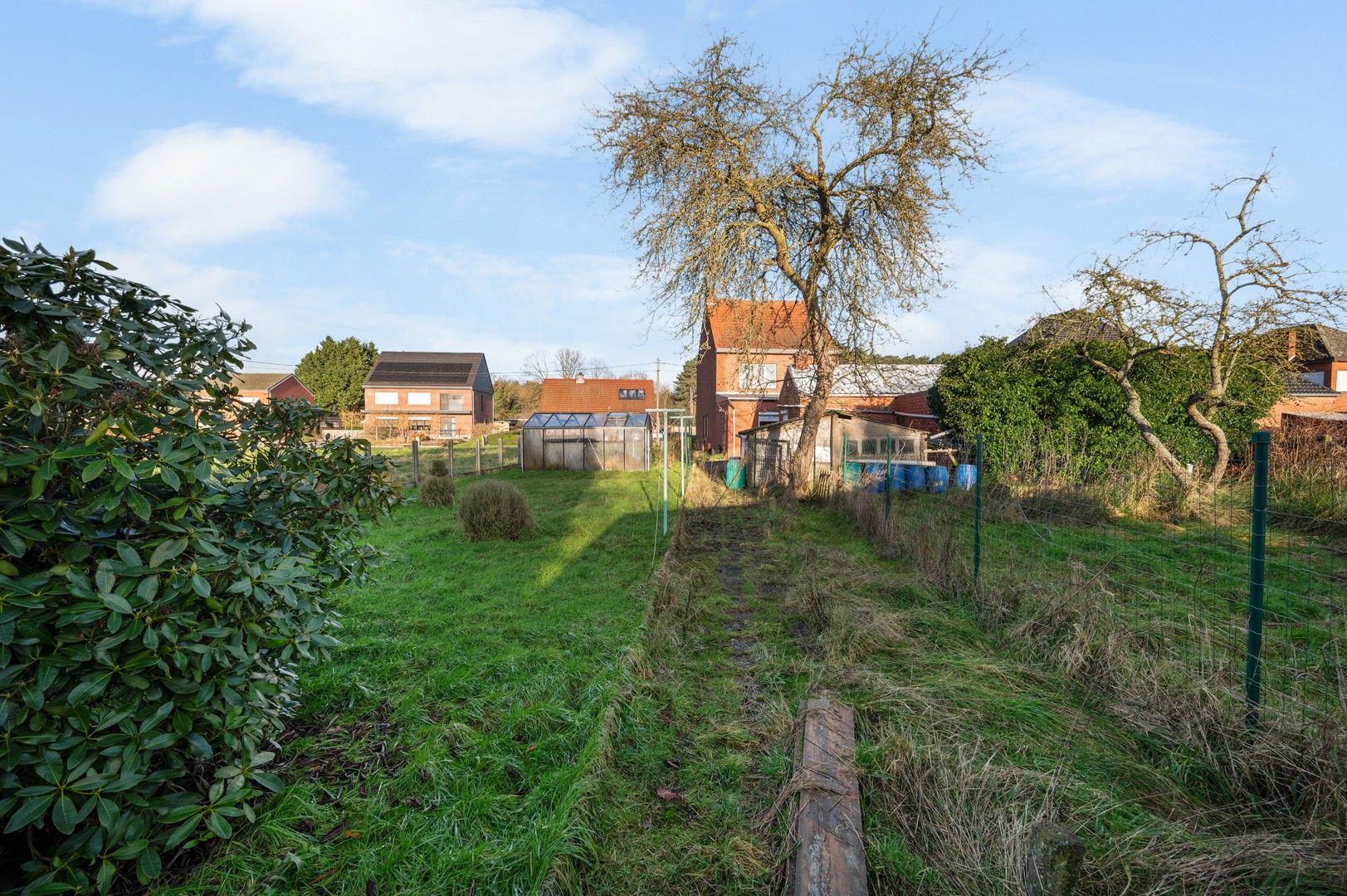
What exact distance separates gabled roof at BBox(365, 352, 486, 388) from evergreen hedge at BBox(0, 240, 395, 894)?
184 ft

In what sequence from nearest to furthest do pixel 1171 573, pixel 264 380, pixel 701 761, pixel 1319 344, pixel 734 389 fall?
pixel 701 761 → pixel 1171 573 → pixel 734 389 → pixel 1319 344 → pixel 264 380

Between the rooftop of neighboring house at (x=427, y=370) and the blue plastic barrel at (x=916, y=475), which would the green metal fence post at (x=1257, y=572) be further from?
the rooftop of neighboring house at (x=427, y=370)

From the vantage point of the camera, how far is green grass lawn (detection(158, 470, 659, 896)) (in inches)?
114

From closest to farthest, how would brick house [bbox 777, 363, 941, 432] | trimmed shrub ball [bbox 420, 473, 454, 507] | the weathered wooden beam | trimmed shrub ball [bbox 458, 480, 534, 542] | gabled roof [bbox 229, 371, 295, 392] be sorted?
the weathered wooden beam
trimmed shrub ball [bbox 458, 480, 534, 542]
trimmed shrub ball [bbox 420, 473, 454, 507]
brick house [bbox 777, 363, 941, 432]
gabled roof [bbox 229, 371, 295, 392]

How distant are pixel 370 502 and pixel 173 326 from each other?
1488mm

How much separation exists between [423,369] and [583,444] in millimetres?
35644

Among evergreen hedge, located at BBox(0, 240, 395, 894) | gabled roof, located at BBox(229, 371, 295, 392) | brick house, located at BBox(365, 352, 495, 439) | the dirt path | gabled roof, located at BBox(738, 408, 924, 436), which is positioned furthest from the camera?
gabled roof, located at BBox(229, 371, 295, 392)

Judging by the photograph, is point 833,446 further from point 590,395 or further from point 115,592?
point 590,395

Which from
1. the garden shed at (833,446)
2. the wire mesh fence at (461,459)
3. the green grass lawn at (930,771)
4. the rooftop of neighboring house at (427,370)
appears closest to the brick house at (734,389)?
the garden shed at (833,446)

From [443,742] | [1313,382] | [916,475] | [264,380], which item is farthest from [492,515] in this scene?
[264,380]

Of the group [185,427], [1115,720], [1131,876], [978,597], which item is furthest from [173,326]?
[978,597]

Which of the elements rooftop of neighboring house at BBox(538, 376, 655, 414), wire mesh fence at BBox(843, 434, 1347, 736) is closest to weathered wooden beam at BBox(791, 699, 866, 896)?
wire mesh fence at BBox(843, 434, 1347, 736)

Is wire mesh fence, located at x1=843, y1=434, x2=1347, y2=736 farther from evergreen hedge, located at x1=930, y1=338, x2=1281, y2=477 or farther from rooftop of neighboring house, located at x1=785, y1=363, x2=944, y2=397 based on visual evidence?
rooftop of neighboring house, located at x1=785, y1=363, x2=944, y2=397

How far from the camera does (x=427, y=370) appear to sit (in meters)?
57.6
